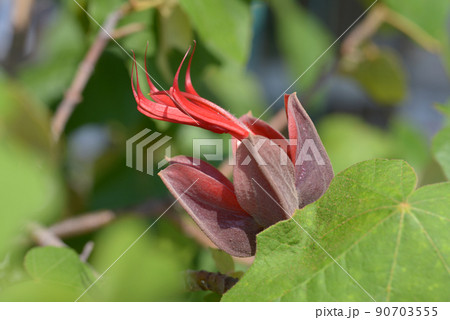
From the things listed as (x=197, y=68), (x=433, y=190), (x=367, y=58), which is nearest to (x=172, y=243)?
(x=197, y=68)

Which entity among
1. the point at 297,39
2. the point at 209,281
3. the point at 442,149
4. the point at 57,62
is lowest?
the point at 209,281

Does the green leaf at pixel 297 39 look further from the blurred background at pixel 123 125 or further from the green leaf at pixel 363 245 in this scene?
the green leaf at pixel 363 245

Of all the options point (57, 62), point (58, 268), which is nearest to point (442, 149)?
point (58, 268)

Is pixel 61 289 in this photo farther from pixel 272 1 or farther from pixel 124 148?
pixel 272 1

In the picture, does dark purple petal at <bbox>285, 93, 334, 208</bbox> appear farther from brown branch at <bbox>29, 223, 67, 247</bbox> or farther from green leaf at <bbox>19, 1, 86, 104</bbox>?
green leaf at <bbox>19, 1, 86, 104</bbox>

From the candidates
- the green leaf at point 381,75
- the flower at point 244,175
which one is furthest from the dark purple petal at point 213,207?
the green leaf at point 381,75

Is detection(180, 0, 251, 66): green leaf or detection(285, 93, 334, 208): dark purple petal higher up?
detection(180, 0, 251, 66): green leaf

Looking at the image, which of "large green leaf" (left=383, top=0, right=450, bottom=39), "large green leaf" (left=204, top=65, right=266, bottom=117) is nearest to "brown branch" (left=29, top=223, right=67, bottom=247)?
"large green leaf" (left=204, top=65, right=266, bottom=117)

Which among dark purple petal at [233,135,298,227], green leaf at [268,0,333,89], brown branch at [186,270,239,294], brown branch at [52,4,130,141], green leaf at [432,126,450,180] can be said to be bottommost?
brown branch at [186,270,239,294]

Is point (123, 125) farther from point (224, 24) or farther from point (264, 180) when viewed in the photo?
point (264, 180)
